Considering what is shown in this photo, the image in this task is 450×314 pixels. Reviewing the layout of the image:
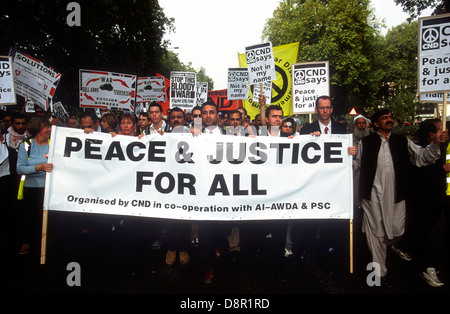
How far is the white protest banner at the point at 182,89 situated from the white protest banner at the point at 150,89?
4.80 feet

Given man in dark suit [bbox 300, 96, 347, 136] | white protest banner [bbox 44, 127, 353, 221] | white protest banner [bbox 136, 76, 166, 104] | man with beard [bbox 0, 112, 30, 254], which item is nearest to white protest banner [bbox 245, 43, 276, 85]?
man in dark suit [bbox 300, 96, 347, 136]

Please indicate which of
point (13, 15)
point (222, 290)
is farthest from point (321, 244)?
point (13, 15)

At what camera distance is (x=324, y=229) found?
4.38 meters

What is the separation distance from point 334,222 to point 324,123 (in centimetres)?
137

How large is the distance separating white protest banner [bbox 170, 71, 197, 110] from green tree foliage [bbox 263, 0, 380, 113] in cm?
2403

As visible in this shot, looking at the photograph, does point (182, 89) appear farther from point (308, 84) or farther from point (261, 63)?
point (308, 84)

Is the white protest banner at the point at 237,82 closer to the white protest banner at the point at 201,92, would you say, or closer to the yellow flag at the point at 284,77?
the yellow flag at the point at 284,77

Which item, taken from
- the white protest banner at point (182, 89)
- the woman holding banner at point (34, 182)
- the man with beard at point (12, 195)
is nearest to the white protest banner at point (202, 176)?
the woman holding banner at point (34, 182)

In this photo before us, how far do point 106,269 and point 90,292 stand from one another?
1.93ft

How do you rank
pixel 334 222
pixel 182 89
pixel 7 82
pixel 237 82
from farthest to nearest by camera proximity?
pixel 182 89 → pixel 237 82 → pixel 7 82 → pixel 334 222

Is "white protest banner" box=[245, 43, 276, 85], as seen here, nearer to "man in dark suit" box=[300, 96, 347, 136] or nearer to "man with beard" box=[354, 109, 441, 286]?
"man in dark suit" box=[300, 96, 347, 136]

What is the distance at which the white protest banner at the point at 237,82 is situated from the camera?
9250 millimetres

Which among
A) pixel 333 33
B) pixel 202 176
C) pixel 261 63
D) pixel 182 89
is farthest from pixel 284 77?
pixel 333 33
